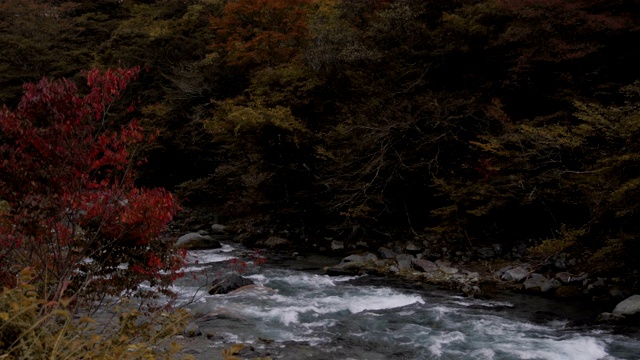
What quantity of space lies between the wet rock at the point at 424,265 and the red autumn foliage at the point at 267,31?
958cm

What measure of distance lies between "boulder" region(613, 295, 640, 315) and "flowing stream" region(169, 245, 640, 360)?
1.36 ft

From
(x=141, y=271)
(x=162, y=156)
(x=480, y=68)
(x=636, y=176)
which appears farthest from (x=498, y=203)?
(x=162, y=156)

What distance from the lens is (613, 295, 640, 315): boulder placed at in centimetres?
774

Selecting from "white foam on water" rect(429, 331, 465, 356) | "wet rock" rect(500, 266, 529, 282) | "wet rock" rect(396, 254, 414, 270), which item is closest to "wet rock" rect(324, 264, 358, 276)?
"wet rock" rect(396, 254, 414, 270)

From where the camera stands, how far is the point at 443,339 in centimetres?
741

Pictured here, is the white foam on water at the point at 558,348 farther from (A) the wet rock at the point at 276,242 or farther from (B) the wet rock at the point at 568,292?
(A) the wet rock at the point at 276,242

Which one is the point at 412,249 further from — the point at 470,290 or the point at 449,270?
the point at 470,290

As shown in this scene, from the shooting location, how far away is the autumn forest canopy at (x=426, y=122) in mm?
10367

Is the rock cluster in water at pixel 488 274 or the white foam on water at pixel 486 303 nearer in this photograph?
the white foam on water at pixel 486 303

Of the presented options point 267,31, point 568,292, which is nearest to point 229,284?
point 568,292

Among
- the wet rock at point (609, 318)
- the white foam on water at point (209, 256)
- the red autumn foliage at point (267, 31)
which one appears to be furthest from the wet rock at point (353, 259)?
the red autumn foliage at point (267, 31)

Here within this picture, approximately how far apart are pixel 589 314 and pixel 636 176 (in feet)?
8.06

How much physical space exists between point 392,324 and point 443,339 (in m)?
0.99

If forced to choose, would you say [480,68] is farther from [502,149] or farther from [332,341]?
[332,341]
